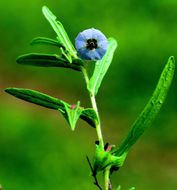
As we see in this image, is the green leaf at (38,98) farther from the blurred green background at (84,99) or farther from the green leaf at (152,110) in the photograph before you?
the blurred green background at (84,99)

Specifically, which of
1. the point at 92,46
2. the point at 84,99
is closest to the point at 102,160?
the point at 92,46

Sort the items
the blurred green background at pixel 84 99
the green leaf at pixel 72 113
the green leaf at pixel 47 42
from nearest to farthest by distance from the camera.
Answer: the green leaf at pixel 72 113, the green leaf at pixel 47 42, the blurred green background at pixel 84 99

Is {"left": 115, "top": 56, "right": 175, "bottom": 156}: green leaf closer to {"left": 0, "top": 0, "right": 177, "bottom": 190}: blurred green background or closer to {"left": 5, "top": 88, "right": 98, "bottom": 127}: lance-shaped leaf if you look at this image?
{"left": 5, "top": 88, "right": 98, "bottom": 127}: lance-shaped leaf

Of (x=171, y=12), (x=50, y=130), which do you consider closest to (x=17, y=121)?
(x=50, y=130)

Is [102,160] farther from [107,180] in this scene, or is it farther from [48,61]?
[48,61]

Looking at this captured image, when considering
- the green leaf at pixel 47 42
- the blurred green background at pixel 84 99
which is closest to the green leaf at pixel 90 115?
the green leaf at pixel 47 42
